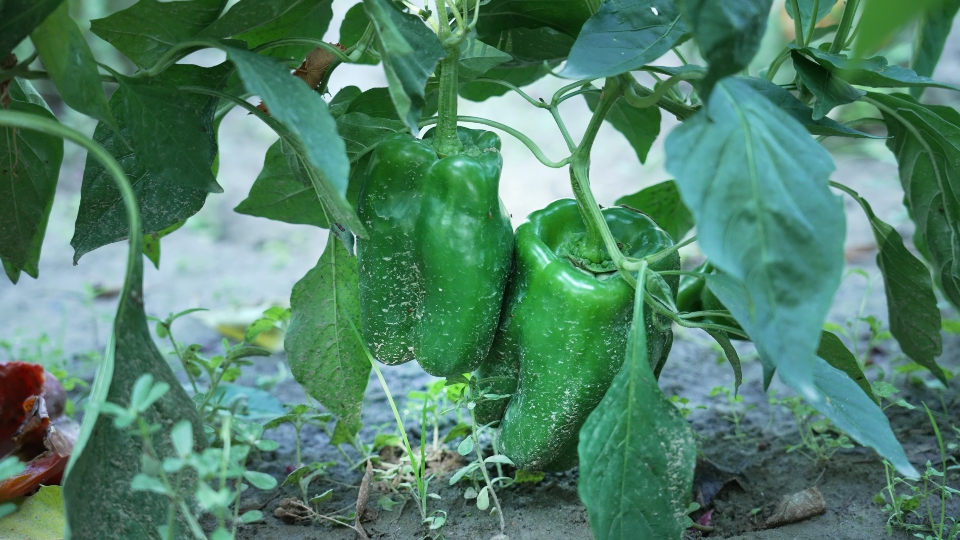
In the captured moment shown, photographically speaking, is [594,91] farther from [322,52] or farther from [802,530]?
[802,530]

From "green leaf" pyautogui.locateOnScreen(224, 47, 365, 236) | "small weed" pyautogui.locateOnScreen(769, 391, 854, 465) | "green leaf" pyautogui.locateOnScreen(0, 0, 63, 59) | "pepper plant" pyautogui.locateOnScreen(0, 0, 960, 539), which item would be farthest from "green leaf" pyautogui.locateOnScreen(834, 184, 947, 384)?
"green leaf" pyautogui.locateOnScreen(0, 0, 63, 59)

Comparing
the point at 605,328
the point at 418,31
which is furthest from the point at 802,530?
the point at 418,31

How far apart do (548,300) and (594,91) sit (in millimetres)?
389

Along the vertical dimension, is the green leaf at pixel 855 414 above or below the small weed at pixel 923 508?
above

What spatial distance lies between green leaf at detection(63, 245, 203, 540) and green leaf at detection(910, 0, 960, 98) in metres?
1.24

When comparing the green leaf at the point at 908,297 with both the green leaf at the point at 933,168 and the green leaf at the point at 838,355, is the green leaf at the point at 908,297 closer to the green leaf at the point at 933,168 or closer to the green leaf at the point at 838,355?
the green leaf at the point at 933,168

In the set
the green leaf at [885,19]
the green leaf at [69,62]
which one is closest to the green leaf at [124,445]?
the green leaf at [69,62]

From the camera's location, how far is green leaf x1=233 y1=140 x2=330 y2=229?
1148 millimetres

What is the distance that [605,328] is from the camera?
95 centimetres

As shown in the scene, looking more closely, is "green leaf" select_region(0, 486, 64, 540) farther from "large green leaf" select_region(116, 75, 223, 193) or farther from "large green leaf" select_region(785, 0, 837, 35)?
"large green leaf" select_region(785, 0, 837, 35)

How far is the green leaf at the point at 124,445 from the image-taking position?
69cm

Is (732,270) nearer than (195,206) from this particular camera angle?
Yes

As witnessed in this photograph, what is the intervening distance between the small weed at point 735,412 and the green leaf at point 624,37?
2.26ft

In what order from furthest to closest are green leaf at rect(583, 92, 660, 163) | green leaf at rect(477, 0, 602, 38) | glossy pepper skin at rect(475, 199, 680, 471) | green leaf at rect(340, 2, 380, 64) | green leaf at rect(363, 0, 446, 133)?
green leaf at rect(583, 92, 660, 163) → green leaf at rect(340, 2, 380, 64) → green leaf at rect(477, 0, 602, 38) → glossy pepper skin at rect(475, 199, 680, 471) → green leaf at rect(363, 0, 446, 133)
